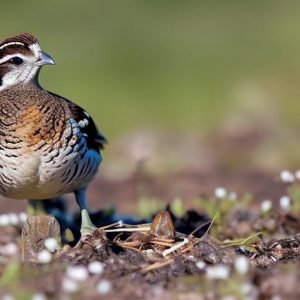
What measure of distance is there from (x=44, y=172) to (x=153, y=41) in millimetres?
14849

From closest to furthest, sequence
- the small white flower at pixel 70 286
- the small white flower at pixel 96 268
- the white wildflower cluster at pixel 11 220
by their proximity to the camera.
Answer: the small white flower at pixel 70 286
the small white flower at pixel 96 268
the white wildflower cluster at pixel 11 220

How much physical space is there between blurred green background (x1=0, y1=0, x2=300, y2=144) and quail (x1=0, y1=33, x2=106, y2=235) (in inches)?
312

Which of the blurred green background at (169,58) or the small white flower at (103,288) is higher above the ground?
the small white flower at (103,288)

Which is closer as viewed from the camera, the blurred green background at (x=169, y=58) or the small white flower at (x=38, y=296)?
the small white flower at (x=38, y=296)

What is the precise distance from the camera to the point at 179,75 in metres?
19.4

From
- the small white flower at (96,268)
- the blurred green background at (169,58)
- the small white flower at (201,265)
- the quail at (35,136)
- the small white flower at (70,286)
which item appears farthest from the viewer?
the blurred green background at (169,58)

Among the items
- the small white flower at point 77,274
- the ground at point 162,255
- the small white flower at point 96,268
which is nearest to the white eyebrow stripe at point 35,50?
the ground at point 162,255

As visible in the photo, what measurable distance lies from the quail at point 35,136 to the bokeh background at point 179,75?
15.1ft

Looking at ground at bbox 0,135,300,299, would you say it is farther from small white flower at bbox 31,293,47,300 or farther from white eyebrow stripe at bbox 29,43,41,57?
white eyebrow stripe at bbox 29,43,41,57

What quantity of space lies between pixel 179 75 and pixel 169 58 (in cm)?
124

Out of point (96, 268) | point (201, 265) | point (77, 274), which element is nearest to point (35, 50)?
point (201, 265)

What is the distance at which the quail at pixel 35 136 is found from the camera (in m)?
7.27

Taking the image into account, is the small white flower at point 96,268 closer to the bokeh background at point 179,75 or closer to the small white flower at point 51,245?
the small white flower at point 51,245

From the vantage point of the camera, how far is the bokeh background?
13953 millimetres
